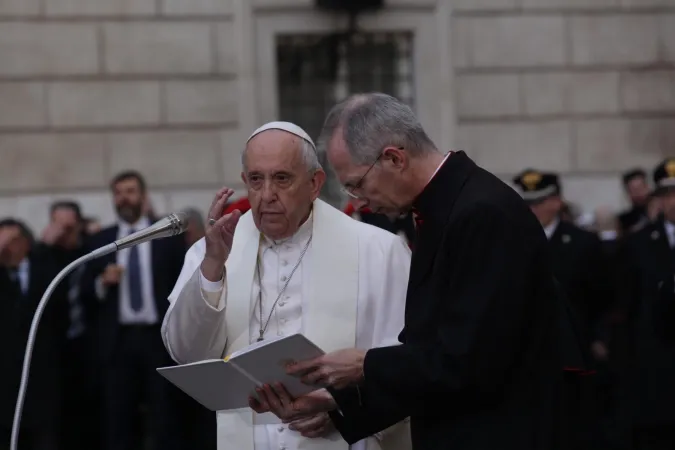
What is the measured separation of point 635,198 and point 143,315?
4.77 meters

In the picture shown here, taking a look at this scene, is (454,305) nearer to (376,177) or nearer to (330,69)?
(376,177)

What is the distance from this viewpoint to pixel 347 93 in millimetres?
12633

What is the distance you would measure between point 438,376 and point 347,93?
9038 mm

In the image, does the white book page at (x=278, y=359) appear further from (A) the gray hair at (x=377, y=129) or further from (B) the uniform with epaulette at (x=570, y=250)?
(B) the uniform with epaulette at (x=570, y=250)

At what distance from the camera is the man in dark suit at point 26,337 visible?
880 cm

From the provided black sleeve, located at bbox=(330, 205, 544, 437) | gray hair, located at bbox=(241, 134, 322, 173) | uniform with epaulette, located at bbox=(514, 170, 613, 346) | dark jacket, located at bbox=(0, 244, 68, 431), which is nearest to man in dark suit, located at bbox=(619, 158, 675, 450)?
uniform with epaulette, located at bbox=(514, 170, 613, 346)

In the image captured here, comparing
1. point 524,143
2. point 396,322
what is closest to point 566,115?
point 524,143

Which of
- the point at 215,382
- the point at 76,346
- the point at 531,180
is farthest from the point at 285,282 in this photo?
the point at 76,346

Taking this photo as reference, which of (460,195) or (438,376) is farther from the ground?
(460,195)

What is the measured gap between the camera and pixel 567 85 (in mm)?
12602

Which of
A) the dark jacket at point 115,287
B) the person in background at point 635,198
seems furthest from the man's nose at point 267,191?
the person in background at point 635,198

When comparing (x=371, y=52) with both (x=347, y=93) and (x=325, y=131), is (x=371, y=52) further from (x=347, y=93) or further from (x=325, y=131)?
(x=325, y=131)

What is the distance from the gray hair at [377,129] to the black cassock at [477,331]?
0.14 m

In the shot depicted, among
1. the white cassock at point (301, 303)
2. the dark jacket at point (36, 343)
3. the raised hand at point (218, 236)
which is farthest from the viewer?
the dark jacket at point (36, 343)
